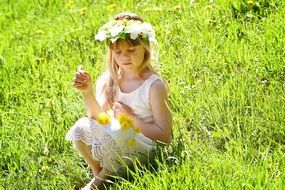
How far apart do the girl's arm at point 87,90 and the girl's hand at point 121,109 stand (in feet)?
0.39

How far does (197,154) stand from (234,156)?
0.62 feet

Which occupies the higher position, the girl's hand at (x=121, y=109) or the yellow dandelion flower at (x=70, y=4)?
the yellow dandelion flower at (x=70, y=4)

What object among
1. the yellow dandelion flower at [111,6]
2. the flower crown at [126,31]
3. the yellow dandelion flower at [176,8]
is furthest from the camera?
the yellow dandelion flower at [111,6]

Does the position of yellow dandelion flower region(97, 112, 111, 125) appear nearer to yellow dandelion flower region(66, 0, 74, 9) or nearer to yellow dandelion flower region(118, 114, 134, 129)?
yellow dandelion flower region(118, 114, 134, 129)

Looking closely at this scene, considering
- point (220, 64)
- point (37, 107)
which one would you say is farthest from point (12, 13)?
point (220, 64)

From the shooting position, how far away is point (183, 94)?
4.41m

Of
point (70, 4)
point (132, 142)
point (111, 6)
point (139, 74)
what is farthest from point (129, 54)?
point (70, 4)

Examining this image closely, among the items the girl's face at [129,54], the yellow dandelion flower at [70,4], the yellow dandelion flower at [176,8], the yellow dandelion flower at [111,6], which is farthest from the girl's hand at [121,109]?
the yellow dandelion flower at [70,4]

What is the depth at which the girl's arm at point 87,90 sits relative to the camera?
152 inches

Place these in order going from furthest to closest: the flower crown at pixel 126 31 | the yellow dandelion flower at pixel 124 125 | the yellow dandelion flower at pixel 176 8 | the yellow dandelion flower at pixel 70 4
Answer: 1. the yellow dandelion flower at pixel 70 4
2. the yellow dandelion flower at pixel 176 8
3. the flower crown at pixel 126 31
4. the yellow dandelion flower at pixel 124 125

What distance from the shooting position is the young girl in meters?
3.84

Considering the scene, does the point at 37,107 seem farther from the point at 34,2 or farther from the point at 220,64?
the point at 34,2

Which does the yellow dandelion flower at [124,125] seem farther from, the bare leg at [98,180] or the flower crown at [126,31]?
the flower crown at [126,31]

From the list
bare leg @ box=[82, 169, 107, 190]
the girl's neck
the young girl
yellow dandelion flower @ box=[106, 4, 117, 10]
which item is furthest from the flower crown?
yellow dandelion flower @ box=[106, 4, 117, 10]
